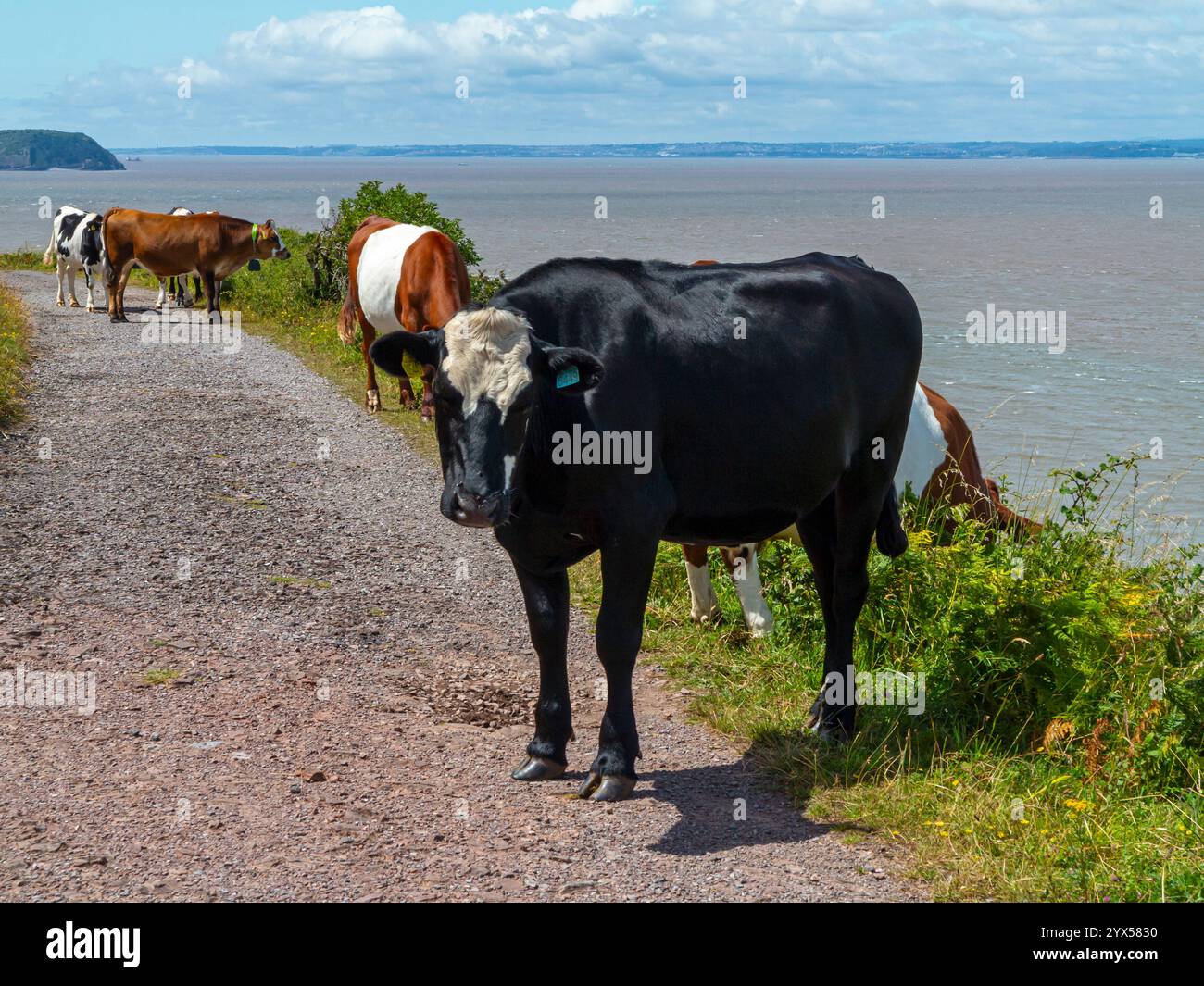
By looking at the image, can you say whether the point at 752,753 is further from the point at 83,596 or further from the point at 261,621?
the point at 83,596

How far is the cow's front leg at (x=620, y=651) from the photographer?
546cm

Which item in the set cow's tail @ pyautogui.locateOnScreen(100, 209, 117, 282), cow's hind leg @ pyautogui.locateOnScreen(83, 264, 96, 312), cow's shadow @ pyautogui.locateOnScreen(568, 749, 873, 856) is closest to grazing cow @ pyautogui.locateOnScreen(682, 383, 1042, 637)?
cow's shadow @ pyautogui.locateOnScreen(568, 749, 873, 856)

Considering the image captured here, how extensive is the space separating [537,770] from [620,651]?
69 centimetres

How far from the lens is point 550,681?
585cm

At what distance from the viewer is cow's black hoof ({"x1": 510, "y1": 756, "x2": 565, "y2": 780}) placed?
19.2 ft

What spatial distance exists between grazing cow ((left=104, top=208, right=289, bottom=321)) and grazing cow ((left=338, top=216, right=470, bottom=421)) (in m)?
8.06

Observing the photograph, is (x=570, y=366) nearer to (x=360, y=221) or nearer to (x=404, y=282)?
(x=404, y=282)

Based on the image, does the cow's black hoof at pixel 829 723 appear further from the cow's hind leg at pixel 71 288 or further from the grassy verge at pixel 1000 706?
the cow's hind leg at pixel 71 288

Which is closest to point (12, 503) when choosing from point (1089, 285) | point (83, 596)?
point (83, 596)

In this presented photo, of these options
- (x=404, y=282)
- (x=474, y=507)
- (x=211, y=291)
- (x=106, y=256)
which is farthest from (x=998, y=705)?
(x=106, y=256)

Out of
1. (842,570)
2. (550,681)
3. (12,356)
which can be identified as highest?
(12,356)

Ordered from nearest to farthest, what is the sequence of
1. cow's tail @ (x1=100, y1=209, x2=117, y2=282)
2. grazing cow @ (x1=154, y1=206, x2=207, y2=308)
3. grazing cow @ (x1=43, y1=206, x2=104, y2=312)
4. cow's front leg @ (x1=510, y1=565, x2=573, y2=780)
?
cow's front leg @ (x1=510, y1=565, x2=573, y2=780) → cow's tail @ (x1=100, y1=209, x2=117, y2=282) → grazing cow @ (x1=43, y1=206, x2=104, y2=312) → grazing cow @ (x1=154, y1=206, x2=207, y2=308)

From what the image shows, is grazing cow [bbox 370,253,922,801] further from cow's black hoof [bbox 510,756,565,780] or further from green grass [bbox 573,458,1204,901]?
green grass [bbox 573,458,1204,901]

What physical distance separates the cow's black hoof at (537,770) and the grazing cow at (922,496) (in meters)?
2.27
